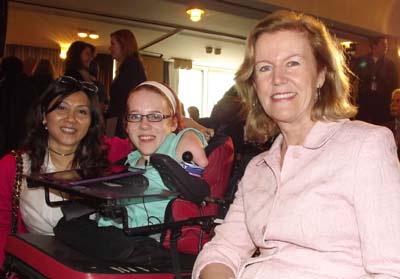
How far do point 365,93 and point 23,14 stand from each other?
5033 millimetres

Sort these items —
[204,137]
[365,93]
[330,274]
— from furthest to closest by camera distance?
[365,93] < [204,137] < [330,274]

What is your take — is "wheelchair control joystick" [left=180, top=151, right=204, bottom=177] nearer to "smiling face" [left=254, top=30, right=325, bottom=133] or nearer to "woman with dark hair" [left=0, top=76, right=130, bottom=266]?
"smiling face" [left=254, top=30, right=325, bottom=133]

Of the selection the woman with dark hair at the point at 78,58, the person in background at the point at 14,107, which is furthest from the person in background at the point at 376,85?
the person in background at the point at 14,107

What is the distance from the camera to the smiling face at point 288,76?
4.26 feet

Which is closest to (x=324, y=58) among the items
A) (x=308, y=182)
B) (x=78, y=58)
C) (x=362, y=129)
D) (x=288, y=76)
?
(x=288, y=76)

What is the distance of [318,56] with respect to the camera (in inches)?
52.6

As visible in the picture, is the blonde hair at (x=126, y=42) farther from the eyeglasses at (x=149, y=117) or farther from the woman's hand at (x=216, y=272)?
the woman's hand at (x=216, y=272)

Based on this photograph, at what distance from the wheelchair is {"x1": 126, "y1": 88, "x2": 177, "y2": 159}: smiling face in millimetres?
280

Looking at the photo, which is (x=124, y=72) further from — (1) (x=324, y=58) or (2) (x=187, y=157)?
(1) (x=324, y=58)

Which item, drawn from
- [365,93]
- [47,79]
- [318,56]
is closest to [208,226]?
[318,56]

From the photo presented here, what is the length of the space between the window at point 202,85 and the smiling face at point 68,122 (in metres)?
9.22

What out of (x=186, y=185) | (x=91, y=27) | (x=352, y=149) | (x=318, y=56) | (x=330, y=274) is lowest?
(x=330, y=274)

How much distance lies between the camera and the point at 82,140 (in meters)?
2.23

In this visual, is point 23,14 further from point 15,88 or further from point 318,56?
point 318,56
